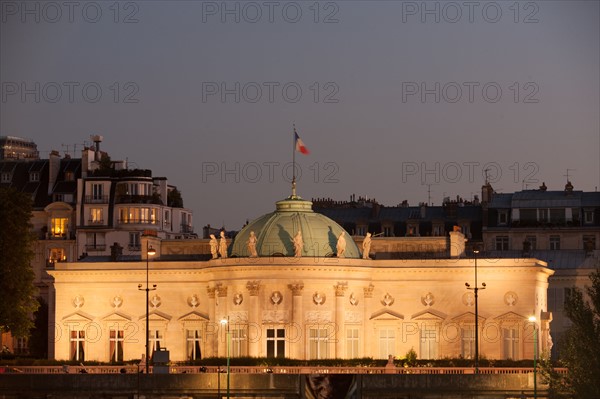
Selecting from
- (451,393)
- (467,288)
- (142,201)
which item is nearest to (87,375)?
(451,393)

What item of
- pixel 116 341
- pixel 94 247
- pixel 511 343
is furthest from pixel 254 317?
pixel 94 247

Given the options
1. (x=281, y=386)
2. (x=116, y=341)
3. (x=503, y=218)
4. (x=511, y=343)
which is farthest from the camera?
(x=503, y=218)

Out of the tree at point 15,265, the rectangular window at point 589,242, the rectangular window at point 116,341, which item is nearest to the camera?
the tree at point 15,265

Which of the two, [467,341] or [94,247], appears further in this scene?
[94,247]

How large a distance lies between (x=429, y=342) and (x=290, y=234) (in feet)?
40.3

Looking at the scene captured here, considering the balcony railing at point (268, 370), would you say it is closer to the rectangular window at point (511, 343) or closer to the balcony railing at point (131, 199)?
the rectangular window at point (511, 343)

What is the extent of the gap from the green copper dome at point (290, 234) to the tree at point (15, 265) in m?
14.4

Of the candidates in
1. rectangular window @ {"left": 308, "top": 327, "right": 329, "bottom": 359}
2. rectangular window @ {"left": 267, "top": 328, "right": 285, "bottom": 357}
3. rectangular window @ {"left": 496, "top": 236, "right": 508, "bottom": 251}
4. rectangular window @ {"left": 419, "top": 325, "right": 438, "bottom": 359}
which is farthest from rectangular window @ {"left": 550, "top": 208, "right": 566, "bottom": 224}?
rectangular window @ {"left": 267, "top": 328, "right": 285, "bottom": 357}

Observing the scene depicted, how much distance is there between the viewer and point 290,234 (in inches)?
5807

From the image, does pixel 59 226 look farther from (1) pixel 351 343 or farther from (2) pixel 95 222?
(1) pixel 351 343

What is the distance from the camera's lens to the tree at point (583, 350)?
109m

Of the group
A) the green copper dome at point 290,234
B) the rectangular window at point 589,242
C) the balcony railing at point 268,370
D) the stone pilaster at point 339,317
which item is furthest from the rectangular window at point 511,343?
the rectangular window at point 589,242

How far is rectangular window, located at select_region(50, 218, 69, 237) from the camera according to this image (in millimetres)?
177000

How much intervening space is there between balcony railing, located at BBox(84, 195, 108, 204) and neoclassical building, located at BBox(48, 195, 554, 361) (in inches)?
884
